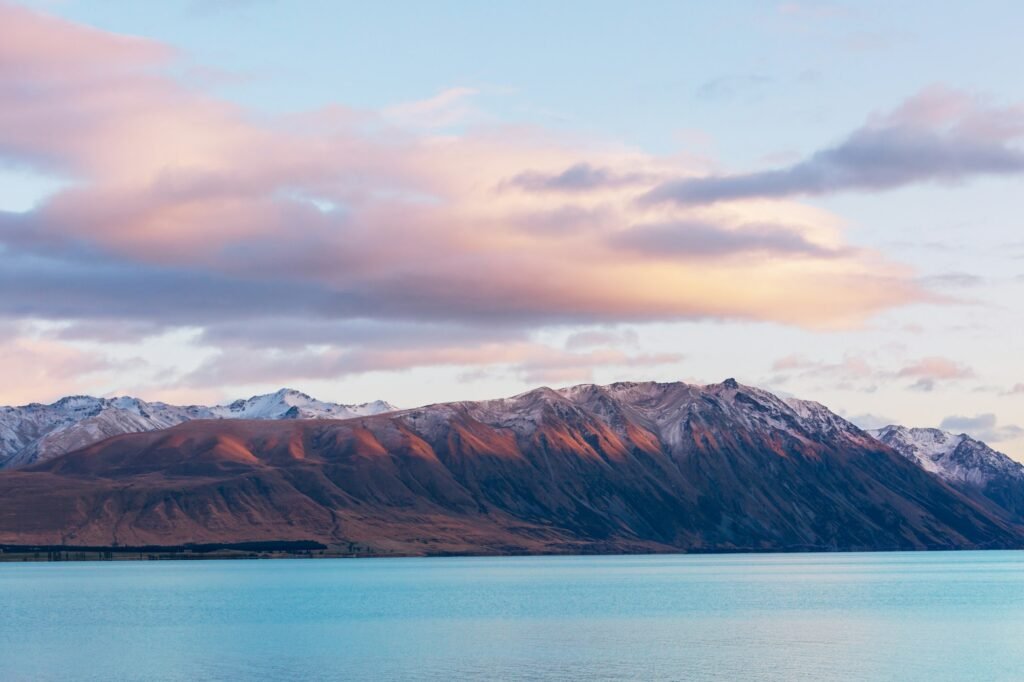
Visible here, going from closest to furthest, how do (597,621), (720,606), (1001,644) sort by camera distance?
(1001,644)
(597,621)
(720,606)

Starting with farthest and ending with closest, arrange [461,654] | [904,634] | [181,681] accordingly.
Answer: [904,634] < [461,654] < [181,681]

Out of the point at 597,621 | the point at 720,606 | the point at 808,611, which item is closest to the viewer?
the point at 597,621

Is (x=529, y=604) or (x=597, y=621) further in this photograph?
(x=529, y=604)

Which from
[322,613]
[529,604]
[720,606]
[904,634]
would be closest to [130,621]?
[322,613]

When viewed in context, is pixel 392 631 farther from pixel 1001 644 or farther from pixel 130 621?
pixel 1001 644

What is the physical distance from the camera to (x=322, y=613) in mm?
152875

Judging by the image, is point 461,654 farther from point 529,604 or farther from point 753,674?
point 529,604

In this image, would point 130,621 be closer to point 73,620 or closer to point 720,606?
point 73,620

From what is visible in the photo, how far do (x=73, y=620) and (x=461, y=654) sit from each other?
56606 millimetres

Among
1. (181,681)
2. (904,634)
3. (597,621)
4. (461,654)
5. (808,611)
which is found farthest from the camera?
(808,611)

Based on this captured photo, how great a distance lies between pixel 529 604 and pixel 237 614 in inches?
1393

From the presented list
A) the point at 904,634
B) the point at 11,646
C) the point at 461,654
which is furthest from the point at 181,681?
the point at 904,634

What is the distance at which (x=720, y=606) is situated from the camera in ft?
525

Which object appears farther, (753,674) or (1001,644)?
(1001,644)
